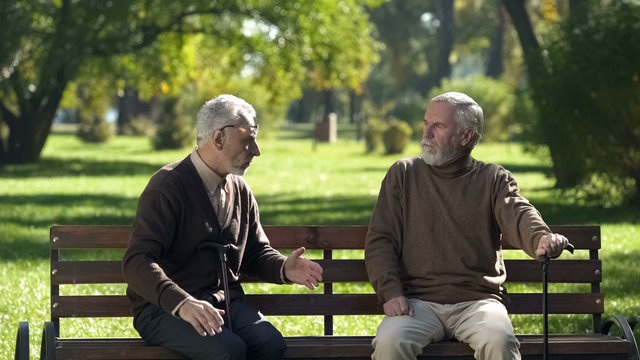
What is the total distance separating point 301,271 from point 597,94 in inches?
474

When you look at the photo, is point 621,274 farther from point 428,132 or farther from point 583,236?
point 428,132

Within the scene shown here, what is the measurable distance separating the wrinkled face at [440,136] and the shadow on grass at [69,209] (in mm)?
10017

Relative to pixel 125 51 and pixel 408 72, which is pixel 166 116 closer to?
pixel 125 51

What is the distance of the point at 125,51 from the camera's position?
28547mm

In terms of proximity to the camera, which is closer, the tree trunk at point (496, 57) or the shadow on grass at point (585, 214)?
the shadow on grass at point (585, 214)

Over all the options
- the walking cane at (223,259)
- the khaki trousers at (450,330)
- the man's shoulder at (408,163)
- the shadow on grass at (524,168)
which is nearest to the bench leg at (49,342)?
the walking cane at (223,259)

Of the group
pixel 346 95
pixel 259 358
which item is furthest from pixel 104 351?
pixel 346 95

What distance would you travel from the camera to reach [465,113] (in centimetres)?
511

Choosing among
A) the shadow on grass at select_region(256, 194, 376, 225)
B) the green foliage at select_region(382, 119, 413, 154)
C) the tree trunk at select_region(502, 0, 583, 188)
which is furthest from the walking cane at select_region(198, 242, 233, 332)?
the green foliage at select_region(382, 119, 413, 154)

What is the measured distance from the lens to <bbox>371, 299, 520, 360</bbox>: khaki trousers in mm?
4707

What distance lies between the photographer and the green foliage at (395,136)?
35.5 m

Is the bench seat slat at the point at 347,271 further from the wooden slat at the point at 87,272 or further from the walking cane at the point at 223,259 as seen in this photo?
the walking cane at the point at 223,259

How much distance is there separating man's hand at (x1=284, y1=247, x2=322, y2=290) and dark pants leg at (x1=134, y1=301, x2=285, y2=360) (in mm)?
223

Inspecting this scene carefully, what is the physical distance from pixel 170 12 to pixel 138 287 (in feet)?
84.2
